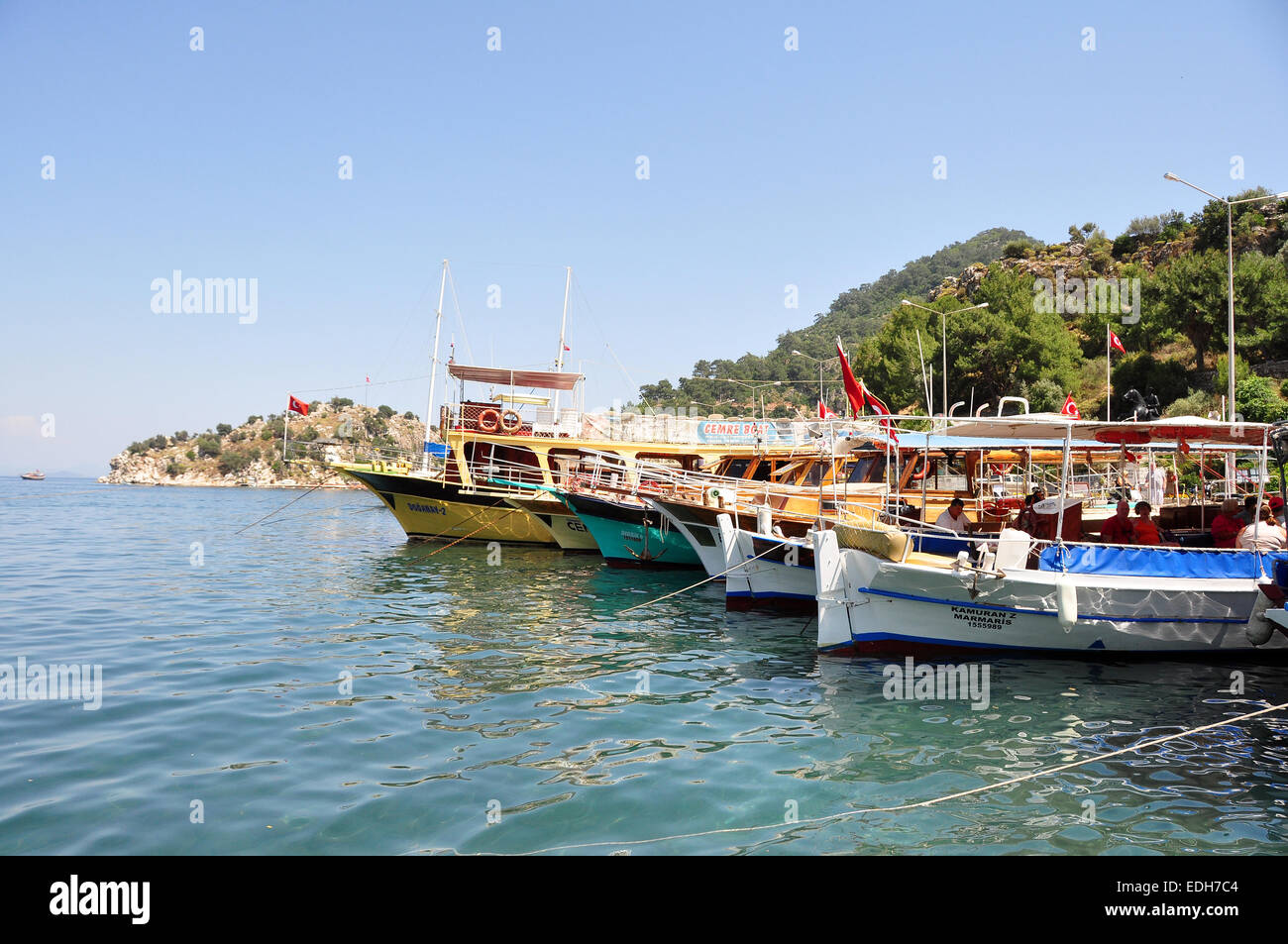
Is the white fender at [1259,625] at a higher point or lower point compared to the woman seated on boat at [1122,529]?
lower

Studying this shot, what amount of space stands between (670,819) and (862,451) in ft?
58.1

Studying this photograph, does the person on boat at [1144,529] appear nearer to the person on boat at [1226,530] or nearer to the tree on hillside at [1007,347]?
the person on boat at [1226,530]

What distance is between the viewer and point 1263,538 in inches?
482

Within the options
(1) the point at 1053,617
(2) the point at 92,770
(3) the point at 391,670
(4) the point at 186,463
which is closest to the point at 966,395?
(1) the point at 1053,617

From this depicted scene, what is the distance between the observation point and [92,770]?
744 centimetres

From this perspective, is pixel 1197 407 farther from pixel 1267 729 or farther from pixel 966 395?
pixel 1267 729

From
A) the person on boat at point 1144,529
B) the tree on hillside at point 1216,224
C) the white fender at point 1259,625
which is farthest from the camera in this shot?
the tree on hillside at point 1216,224

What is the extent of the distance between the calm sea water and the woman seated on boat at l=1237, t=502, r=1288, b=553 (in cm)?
179

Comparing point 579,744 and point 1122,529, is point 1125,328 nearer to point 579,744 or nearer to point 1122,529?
point 1122,529

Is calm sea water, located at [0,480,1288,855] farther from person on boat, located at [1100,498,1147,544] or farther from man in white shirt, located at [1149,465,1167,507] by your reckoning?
man in white shirt, located at [1149,465,1167,507]

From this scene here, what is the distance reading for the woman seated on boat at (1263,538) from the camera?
480 inches

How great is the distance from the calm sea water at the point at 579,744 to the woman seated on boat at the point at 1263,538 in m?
1.79

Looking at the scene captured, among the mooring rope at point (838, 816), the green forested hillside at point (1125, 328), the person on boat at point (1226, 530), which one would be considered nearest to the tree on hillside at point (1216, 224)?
the green forested hillside at point (1125, 328)

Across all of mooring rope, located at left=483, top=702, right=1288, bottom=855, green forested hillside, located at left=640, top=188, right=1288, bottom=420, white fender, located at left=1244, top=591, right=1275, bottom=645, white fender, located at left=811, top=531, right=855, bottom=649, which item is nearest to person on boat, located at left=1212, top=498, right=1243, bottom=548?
white fender, located at left=1244, top=591, right=1275, bottom=645
